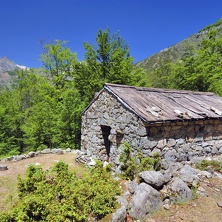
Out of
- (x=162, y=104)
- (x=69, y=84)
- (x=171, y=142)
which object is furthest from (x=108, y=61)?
(x=171, y=142)

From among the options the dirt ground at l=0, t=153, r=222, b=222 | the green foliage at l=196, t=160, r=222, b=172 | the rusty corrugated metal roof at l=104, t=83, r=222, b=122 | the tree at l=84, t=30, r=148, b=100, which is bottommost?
the dirt ground at l=0, t=153, r=222, b=222

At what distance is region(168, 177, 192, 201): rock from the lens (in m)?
5.00

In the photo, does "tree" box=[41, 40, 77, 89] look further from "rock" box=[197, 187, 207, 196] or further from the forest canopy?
"rock" box=[197, 187, 207, 196]

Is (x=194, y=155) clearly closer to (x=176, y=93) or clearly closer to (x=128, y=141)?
(x=128, y=141)

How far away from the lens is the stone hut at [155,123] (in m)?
6.65

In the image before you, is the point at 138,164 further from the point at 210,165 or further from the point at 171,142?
the point at 210,165

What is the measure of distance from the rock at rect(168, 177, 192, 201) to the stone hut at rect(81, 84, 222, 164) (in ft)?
4.84

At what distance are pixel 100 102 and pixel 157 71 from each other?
76.5 feet

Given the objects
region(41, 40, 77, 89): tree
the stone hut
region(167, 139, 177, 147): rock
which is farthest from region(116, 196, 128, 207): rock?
region(41, 40, 77, 89): tree

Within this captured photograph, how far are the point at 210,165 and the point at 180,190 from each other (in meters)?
2.69

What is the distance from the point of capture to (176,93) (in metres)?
10.2

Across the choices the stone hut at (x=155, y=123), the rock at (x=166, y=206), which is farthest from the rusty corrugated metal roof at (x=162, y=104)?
the rock at (x=166, y=206)

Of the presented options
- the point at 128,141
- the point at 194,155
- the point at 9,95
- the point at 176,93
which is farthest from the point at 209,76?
the point at 9,95

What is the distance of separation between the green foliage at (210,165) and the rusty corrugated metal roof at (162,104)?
1.80 m
